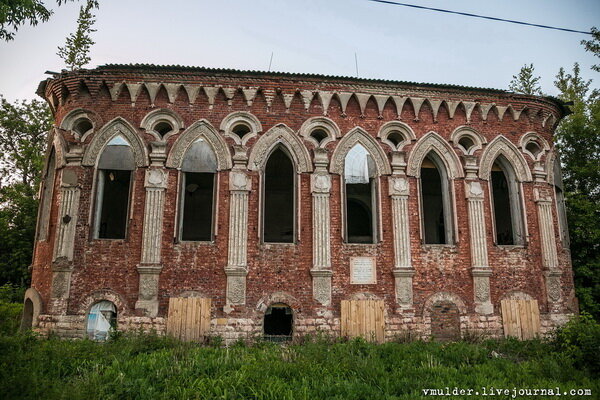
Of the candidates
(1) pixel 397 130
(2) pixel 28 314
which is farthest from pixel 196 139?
(2) pixel 28 314

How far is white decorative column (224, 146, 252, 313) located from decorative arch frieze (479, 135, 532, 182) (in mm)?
7413

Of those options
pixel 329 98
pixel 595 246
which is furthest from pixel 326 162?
pixel 595 246

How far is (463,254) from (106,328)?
10.2 meters

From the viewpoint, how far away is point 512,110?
14.0m

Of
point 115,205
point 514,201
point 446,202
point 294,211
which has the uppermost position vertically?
point 115,205

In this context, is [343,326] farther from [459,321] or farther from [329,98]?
[329,98]

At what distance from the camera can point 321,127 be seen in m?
13.1

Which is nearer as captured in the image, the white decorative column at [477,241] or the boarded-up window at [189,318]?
the boarded-up window at [189,318]

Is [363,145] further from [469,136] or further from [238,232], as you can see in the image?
[238,232]

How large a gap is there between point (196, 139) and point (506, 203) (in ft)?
36.7

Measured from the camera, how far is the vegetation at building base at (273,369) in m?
7.39

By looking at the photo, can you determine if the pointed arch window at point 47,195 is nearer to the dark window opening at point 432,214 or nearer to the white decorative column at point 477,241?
the white decorative column at point 477,241

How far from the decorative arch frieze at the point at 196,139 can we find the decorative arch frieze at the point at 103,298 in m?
3.80

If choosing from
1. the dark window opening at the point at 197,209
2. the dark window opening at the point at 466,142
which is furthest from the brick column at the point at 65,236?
the dark window opening at the point at 466,142
